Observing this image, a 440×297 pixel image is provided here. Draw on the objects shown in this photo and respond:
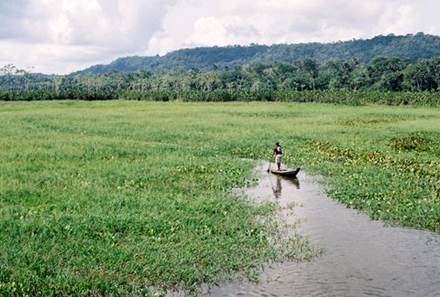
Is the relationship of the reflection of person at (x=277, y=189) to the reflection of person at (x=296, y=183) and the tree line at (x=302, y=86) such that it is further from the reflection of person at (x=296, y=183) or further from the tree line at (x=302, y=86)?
the tree line at (x=302, y=86)

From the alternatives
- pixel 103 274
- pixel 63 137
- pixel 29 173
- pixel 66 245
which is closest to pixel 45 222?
pixel 66 245

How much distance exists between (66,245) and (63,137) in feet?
89.3

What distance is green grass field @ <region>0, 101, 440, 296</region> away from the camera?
13.5 meters

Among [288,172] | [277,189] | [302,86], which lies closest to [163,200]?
[277,189]

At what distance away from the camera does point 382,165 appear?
2894 cm

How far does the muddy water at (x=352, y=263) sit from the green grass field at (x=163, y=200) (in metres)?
0.75

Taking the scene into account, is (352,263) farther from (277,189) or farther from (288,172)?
(288,172)

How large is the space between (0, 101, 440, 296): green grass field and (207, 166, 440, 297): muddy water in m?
0.75

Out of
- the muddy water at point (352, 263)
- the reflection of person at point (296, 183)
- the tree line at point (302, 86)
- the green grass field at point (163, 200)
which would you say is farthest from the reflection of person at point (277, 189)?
the tree line at point (302, 86)

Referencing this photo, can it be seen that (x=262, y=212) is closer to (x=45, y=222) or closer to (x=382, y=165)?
(x=45, y=222)

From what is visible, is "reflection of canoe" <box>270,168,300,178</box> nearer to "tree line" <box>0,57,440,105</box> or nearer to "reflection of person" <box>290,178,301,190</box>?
"reflection of person" <box>290,178,301,190</box>

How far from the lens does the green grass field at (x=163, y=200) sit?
13.5 m

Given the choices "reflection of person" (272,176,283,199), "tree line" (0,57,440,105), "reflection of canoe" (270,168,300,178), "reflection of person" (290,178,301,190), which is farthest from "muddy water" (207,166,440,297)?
"tree line" (0,57,440,105)

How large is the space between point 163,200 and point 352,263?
8057 millimetres
